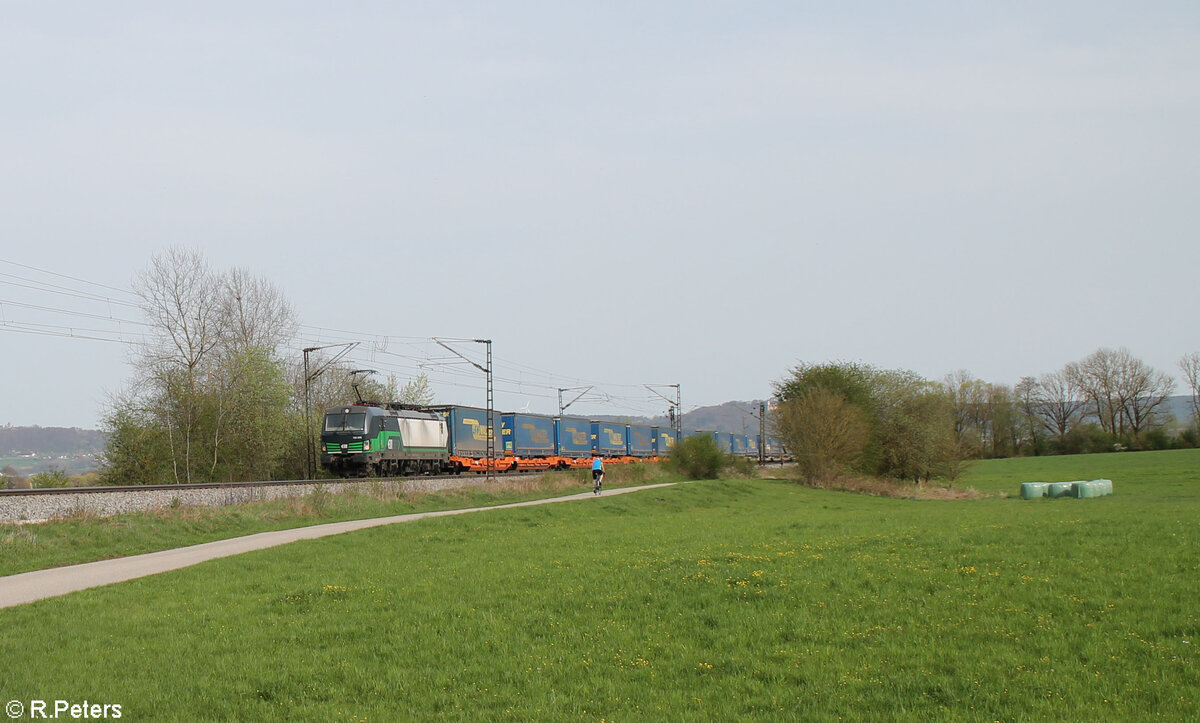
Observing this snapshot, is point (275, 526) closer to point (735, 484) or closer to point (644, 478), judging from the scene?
point (735, 484)

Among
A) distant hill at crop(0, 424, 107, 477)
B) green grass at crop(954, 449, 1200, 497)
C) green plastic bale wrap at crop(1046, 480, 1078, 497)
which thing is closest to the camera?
green plastic bale wrap at crop(1046, 480, 1078, 497)

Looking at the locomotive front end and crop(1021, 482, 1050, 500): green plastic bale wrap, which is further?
crop(1021, 482, 1050, 500): green plastic bale wrap

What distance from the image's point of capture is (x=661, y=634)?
905 centimetres

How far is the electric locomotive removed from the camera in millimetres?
39062

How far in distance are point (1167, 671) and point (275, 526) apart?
69.1 feet

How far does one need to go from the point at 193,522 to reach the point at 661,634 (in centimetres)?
1704

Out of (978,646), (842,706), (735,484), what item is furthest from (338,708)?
(735,484)

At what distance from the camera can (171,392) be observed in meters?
44.7

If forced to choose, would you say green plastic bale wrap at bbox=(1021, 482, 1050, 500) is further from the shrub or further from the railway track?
the railway track

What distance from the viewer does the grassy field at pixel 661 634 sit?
7.05 meters

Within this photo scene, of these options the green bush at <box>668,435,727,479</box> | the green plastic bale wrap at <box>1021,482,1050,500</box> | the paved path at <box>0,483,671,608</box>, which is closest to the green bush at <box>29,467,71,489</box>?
the paved path at <box>0,483,671,608</box>

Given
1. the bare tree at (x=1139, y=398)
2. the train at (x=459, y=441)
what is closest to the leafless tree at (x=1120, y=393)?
the bare tree at (x=1139, y=398)

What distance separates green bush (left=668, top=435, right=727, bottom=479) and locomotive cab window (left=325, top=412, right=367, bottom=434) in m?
21.1


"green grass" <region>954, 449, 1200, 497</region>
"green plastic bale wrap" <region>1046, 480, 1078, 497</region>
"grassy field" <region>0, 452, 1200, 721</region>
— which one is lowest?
"green grass" <region>954, 449, 1200, 497</region>
